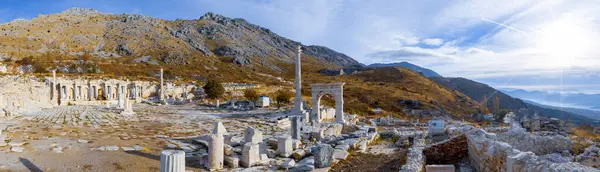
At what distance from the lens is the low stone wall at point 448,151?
11.0m

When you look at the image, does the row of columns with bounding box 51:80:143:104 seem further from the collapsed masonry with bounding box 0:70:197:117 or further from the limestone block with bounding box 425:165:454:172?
the limestone block with bounding box 425:165:454:172

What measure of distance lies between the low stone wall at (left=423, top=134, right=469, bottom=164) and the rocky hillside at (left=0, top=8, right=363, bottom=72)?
6955 centimetres

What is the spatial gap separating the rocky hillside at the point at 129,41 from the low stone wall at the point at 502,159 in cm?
7108

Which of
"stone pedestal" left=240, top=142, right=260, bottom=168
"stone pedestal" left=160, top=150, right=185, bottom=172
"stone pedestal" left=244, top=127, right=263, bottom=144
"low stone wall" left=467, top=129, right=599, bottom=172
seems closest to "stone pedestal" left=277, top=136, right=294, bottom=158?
"stone pedestal" left=244, top=127, right=263, bottom=144

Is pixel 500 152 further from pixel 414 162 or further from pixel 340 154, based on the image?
pixel 340 154

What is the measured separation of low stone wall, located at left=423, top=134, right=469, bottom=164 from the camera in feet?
36.0

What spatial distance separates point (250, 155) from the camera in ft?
31.4

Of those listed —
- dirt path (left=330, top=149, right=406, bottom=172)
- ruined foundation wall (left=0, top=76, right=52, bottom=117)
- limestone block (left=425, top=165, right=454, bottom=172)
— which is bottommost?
dirt path (left=330, top=149, right=406, bottom=172)

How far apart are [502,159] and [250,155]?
249 inches

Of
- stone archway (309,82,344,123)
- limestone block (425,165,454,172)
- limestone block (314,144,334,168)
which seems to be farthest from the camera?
stone archway (309,82,344,123)

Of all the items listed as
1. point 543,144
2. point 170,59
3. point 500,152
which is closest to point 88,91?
point 500,152

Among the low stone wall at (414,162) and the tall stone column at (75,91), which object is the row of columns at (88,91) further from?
the low stone wall at (414,162)

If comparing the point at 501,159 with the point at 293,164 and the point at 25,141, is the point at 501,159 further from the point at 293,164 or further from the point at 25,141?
the point at 25,141

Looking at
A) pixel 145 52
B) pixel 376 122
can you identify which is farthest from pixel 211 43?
pixel 376 122
